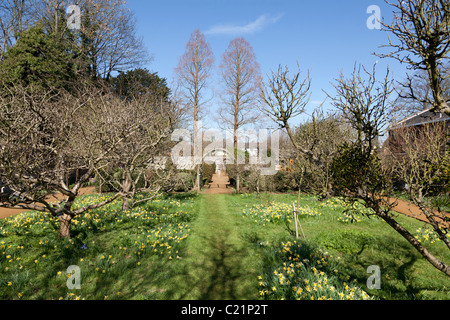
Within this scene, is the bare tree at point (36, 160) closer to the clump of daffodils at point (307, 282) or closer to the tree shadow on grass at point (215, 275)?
the tree shadow on grass at point (215, 275)

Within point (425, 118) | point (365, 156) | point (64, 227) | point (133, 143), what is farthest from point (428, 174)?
point (64, 227)

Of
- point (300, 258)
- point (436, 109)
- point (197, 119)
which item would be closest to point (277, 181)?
point (197, 119)

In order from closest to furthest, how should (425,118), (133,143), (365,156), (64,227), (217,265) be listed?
(365,156)
(217,265)
(64,227)
(133,143)
(425,118)

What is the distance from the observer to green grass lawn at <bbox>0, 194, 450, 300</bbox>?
160 inches

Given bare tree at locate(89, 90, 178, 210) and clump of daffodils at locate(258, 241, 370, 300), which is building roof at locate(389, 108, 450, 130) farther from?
bare tree at locate(89, 90, 178, 210)

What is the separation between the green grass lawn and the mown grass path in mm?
20

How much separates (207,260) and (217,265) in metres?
0.31

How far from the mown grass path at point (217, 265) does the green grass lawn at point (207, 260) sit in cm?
2

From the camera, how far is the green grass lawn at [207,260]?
13.3ft

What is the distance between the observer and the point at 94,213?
26.5ft

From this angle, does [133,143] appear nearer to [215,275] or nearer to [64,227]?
[64,227]

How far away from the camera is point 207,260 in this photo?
18.1ft
